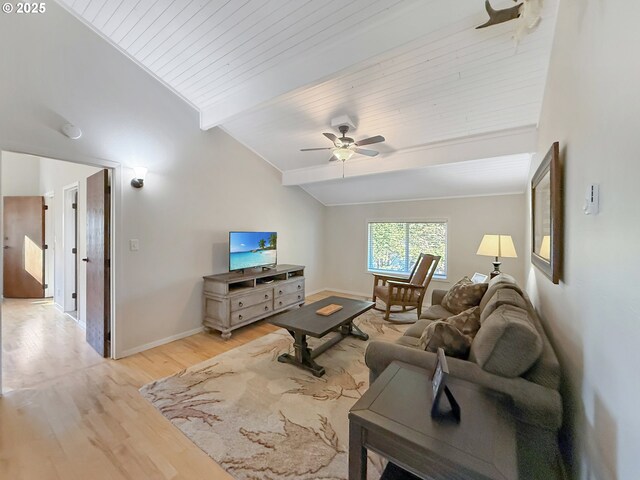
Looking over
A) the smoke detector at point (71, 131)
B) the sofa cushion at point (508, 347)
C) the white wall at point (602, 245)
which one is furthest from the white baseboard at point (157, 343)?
the white wall at point (602, 245)

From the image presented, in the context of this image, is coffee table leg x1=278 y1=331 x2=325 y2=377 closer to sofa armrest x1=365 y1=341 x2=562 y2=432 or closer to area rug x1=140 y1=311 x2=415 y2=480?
area rug x1=140 y1=311 x2=415 y2=480

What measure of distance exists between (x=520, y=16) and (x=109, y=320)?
427 cm

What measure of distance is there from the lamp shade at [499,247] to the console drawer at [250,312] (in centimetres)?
304

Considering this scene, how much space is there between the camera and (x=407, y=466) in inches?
38.9

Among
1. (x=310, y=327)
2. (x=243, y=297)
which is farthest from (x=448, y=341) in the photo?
(x=243, y=297)

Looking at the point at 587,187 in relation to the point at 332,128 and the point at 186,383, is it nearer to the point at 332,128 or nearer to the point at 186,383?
the point at 332,128

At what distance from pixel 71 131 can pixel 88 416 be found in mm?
2391

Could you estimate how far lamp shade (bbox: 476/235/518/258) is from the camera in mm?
3479

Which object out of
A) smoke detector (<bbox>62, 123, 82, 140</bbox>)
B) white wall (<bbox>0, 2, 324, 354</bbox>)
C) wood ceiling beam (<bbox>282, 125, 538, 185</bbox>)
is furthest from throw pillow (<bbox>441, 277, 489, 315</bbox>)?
smoke detector (<bbox>62, 123, 82, 140</bbox>)

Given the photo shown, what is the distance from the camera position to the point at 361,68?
7.29 feet

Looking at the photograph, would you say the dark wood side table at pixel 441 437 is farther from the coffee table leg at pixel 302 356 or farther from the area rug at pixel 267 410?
the coffee table leg at pixel 302 356

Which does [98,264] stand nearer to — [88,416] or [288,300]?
[88,416]

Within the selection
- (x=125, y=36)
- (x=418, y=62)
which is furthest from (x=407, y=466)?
(x=125, y=36)

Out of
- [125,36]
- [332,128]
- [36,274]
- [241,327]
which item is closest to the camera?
[125,36]
